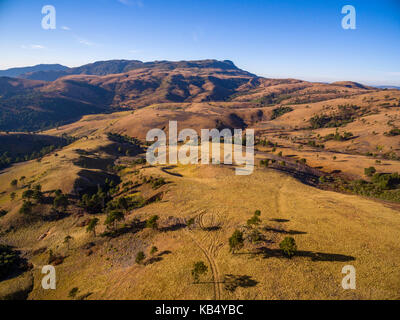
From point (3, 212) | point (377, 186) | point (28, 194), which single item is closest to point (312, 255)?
point (377, 186)

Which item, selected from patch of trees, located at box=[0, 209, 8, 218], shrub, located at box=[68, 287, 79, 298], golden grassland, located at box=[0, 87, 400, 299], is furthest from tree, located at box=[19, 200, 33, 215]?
shrub, located at box=[68, 287, 79, 298]

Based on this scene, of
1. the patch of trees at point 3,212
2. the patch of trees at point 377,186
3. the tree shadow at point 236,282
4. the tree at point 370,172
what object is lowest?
the patch of trees at point 3,212

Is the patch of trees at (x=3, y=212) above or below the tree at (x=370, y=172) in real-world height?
below

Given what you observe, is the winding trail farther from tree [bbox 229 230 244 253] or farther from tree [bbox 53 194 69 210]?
tree [bbox 53 194 69 210]

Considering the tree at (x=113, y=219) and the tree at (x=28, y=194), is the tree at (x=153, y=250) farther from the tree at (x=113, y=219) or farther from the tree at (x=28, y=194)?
the tree at (x=28, y=194)

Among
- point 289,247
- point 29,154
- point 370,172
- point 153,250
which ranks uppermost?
point 29,154

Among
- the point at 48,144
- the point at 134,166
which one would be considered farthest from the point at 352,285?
the point at 48,144

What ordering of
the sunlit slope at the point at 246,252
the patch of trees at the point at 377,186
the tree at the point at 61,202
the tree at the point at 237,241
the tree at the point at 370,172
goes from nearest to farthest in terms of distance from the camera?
the sunlit slope at the point at 246,252
the tree at the point at 237,241
the tree at the point at 61,202
the patch of trees at the point at 377,186
the tree at the point at 370,172

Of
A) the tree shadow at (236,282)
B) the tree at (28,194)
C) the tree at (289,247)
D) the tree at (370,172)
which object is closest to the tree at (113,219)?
the tree shadow at (236,282)

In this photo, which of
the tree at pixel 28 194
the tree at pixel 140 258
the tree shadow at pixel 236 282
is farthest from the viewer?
the tree at pixel 28 194

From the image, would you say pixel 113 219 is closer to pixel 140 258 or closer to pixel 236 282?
pixel 140 258
